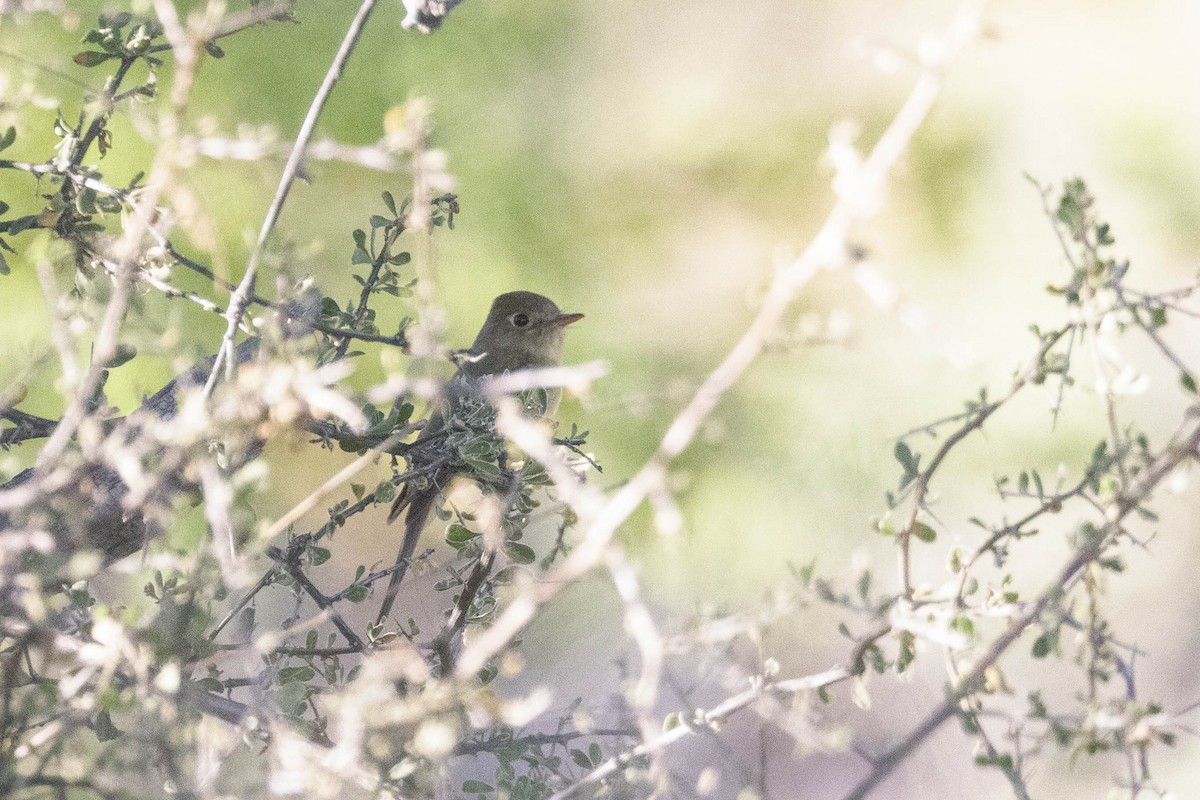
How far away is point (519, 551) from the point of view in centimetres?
183

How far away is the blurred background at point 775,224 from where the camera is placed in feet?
13.5

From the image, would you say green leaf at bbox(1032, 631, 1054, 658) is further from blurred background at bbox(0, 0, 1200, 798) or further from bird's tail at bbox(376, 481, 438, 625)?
blurred background at bbox(0, 0, 1200, 798)

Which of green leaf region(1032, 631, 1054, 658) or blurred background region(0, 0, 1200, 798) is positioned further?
blurred background region(0, 0, 1200, 798)

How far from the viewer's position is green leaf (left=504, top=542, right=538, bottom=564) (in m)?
1.81

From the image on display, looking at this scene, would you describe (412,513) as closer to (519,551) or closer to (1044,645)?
(519,551)

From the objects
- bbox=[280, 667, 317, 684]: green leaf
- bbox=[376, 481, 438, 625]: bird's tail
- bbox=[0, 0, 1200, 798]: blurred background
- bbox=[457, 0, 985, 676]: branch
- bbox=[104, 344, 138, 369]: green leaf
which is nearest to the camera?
bbox=[457, 0, 985, 676]: branch

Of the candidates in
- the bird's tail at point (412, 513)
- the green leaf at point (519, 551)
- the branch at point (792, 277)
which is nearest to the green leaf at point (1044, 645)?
the branch at point (792, 277)

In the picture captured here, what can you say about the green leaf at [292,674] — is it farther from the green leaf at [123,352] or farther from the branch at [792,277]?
the branch at [792,277]

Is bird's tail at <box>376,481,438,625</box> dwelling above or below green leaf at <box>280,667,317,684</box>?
above

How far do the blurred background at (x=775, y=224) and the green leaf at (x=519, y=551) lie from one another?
6.67 feet

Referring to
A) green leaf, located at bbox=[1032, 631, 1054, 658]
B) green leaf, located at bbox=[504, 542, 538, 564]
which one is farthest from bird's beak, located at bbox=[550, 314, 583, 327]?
green leaf, located at bbox=[1032, 631, 1054, 658]

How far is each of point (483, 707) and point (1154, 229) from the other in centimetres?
377

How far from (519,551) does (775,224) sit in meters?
2.89

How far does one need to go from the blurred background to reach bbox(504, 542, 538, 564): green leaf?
203cm
